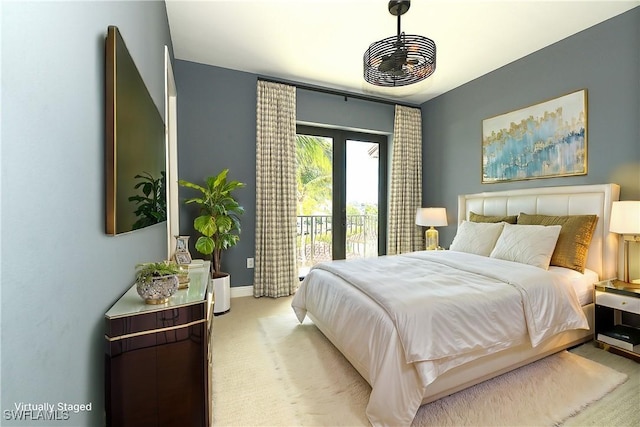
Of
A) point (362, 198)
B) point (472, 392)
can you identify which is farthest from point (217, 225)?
point (472, 392)

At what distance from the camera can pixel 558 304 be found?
2.04 metres

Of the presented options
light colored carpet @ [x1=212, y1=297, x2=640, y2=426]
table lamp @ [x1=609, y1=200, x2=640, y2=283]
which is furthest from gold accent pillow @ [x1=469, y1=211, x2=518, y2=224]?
light colored carpet @ [x1=212, y1=297, x2=640, y2=426]

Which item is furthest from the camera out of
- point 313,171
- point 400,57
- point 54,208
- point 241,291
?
point 313,171

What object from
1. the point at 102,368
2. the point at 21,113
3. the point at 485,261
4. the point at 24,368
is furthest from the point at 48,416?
the point at 485,261

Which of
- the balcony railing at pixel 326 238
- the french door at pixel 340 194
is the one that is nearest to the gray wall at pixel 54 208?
the french door at pixel 340 194

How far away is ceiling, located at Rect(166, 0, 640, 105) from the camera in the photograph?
2473mm

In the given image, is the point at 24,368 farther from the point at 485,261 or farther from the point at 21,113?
the point at 485,261

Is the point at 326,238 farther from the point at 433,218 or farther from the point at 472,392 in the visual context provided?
the point at 472,392

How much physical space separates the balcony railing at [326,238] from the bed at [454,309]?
5.99 feet

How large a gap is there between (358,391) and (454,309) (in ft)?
2.63

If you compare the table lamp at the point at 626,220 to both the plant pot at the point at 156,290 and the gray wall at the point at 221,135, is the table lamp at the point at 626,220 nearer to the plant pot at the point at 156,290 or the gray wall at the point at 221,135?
the plant pot at the point at 156,290

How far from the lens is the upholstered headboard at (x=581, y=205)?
2.50m

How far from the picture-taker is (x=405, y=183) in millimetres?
4598

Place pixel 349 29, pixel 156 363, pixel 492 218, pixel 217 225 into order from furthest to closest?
pixel 492 218 < pixel 217 225 < pixel 349 29 < pixel 156 363
